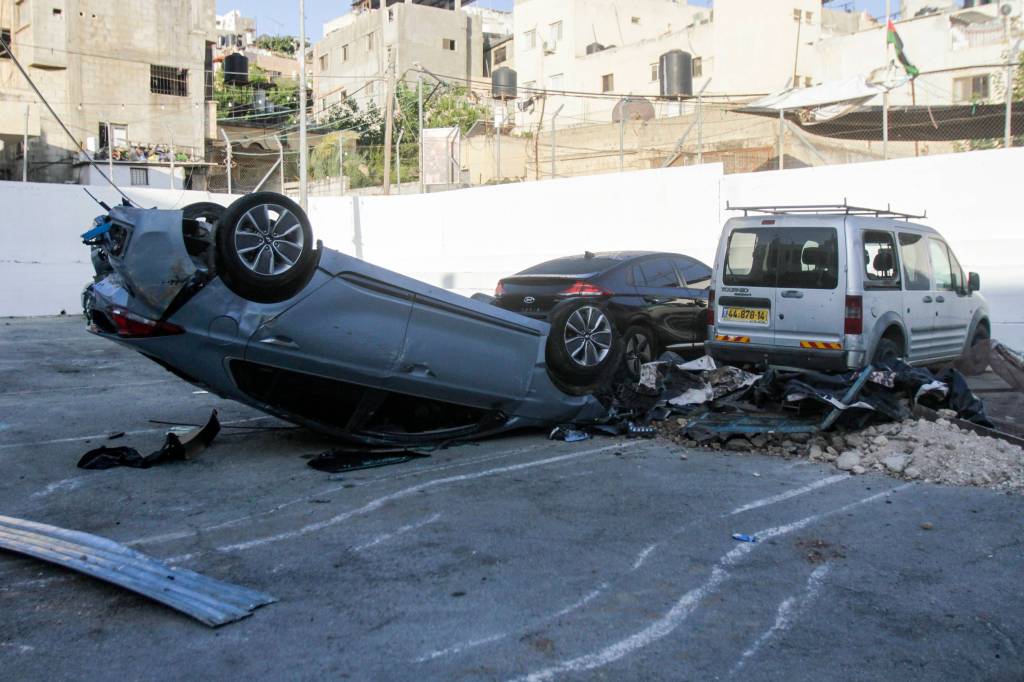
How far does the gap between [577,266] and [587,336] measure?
2590mm

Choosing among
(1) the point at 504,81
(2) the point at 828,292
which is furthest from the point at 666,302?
(1) the point at 504,81

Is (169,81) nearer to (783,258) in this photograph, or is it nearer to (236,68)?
(236,68)

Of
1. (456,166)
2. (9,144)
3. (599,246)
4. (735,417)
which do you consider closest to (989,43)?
(456,166)

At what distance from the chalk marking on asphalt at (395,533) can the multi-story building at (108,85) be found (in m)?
32.0

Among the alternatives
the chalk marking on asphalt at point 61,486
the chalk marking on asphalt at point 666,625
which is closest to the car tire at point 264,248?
the chalk marking on asphalt at point 61,486

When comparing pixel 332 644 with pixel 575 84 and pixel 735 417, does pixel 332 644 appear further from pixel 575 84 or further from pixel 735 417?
pixel 575 84

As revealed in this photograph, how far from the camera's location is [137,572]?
178 inches

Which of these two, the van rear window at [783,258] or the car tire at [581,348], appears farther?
the van rear window at [783,258]

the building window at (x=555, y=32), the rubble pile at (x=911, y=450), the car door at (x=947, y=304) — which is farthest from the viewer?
the building window at (x=555, y=32)

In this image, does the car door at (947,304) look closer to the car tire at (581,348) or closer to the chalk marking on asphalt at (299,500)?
the car tire at (581,348)

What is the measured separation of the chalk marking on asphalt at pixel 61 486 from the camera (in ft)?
20.8

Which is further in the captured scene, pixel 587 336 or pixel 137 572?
pixel 587 336

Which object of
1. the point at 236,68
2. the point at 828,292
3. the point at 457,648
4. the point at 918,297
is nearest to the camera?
the point at 457,648

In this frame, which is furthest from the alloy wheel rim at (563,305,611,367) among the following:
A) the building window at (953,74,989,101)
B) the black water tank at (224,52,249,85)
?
the black water tank at (224,52,249,85)
